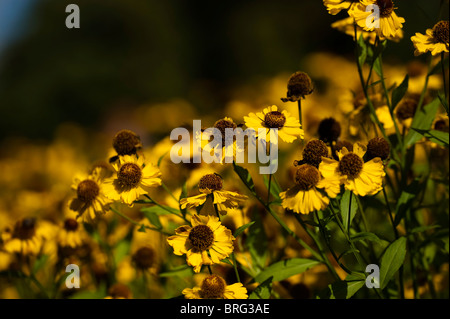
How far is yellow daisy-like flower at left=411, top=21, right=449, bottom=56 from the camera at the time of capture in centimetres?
127

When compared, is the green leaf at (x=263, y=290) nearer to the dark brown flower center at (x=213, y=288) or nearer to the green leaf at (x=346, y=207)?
the dark brown flower center at (x=213, y=288)

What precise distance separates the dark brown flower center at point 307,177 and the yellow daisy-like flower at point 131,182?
37 cm

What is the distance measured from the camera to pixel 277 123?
126 centimetres

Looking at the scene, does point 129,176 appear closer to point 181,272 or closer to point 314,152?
point 181,272

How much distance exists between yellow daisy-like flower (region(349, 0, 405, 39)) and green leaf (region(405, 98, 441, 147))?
0.31 m

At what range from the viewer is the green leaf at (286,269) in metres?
1.31

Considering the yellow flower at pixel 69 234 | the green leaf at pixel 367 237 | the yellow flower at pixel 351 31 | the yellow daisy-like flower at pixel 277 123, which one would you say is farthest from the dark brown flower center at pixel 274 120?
the yellow flower at pixel 69 234

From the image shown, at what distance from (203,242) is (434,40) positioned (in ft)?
2.61

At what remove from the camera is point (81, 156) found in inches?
196

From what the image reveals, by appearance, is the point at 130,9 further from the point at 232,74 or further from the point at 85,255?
the point at 85,255

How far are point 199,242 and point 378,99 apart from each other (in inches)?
32.3

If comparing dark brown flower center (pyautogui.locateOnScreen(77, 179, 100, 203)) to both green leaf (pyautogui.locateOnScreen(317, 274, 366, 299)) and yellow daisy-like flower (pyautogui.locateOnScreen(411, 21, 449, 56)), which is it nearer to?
green leaf (pyautogui.locateOnScreen(317, 274, 366, 299))

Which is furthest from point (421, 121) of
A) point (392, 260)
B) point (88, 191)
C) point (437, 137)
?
point (88, 191)
